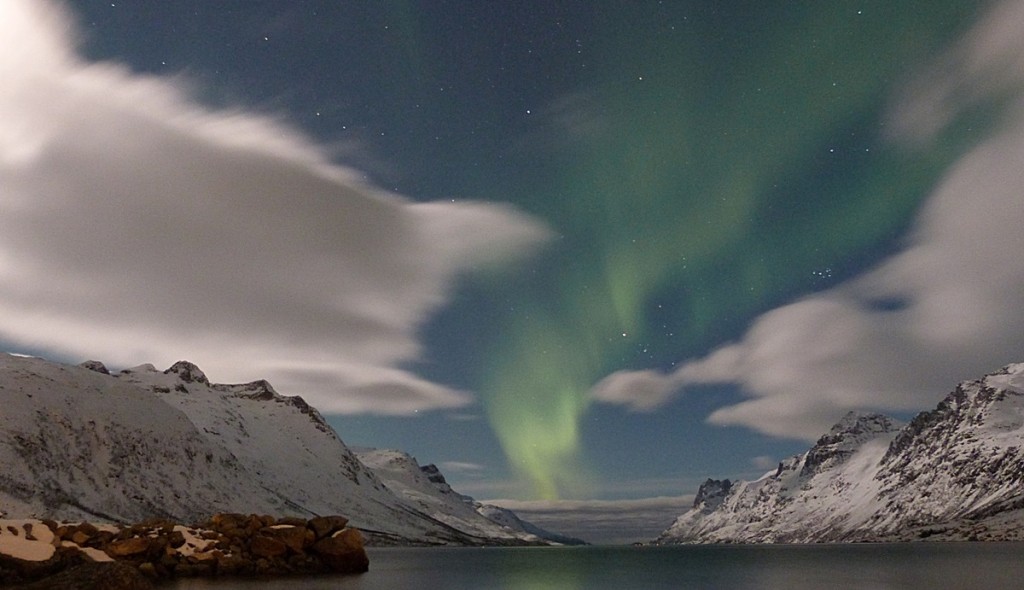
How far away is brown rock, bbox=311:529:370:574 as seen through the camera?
297 ft

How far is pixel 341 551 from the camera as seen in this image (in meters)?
91.6

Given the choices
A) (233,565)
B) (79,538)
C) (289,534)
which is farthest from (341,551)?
(79,538)

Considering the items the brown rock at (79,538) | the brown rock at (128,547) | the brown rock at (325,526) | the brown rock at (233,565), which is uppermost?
the brown rock at (325,526)

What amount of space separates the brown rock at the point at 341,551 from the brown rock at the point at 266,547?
5.42m

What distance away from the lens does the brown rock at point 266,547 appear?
84.8 meters

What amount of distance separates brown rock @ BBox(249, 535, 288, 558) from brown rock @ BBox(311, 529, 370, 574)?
5.42 metres

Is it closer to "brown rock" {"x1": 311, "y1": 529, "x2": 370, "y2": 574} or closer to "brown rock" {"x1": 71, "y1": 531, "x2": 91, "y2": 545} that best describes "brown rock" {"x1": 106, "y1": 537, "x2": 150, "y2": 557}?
"brown rock" {"x1": 71, "y1": 531, "x2": 91, "y2": 545}

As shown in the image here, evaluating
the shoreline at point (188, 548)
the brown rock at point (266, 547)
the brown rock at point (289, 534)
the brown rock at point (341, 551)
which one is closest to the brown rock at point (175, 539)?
the shoreline at point (188, 548)

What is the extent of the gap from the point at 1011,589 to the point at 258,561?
263ft

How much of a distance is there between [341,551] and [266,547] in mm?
10411

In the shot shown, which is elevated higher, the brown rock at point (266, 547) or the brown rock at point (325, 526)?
the brown rock at point (325, 526)

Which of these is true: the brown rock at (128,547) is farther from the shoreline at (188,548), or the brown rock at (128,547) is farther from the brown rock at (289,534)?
the brown rock at (289,534)

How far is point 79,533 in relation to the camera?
72625 millimetres

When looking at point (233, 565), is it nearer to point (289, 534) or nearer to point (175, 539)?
point (175, 539)
